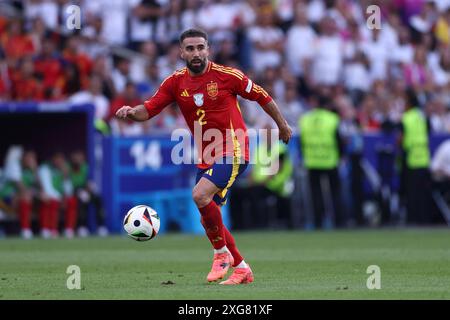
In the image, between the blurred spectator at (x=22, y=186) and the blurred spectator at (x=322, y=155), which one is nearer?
the blurred spectator at (x=22, y=186)

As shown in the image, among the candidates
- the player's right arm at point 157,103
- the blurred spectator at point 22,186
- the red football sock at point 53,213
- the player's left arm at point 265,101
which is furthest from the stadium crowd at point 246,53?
the player's left arm at point 265,101

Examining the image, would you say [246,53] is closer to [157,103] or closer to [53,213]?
[53,213]

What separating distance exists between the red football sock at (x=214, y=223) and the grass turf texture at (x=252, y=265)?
16.3 inches

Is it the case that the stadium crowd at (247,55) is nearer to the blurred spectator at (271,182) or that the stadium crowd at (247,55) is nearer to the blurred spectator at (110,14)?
the blurred spectator at (110,14)

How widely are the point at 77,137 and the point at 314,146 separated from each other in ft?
14.5

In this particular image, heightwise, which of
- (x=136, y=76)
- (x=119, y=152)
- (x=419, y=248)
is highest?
(x=136, y=76)

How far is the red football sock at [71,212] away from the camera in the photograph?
20391 mm

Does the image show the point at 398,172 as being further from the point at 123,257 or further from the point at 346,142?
the point at 123,257

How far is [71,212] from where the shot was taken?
808 inches

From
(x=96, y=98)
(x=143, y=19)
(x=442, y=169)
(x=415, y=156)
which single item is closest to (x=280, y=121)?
(x=96, y=98)

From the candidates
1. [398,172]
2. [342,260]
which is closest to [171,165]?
[398,172]

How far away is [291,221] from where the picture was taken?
22094 millimetres

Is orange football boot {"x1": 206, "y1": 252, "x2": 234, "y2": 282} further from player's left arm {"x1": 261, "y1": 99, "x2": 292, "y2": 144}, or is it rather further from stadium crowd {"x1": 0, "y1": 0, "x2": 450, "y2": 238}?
stadium crowd {"x1": 0, "y1": 0, "x2": 450, "y2": 238}

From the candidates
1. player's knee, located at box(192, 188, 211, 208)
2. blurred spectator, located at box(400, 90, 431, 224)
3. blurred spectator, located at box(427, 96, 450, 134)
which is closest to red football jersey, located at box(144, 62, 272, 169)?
player's knee, located at box(192, 188, 211, 208)
